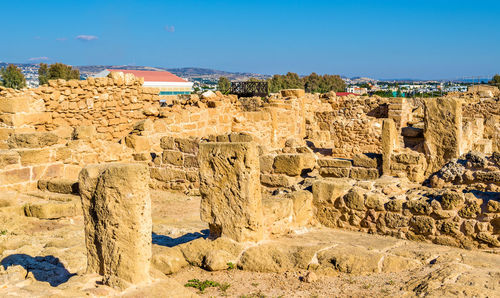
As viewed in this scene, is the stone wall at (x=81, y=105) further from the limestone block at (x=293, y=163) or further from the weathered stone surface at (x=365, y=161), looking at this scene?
the weathered stone surface at (x=365, y=161)

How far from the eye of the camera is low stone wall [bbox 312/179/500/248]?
4.79m

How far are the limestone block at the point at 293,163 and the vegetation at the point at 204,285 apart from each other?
3460 millimetres

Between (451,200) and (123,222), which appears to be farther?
(451,200)

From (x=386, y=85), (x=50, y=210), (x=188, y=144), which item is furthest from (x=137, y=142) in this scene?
(x=386, y=85)

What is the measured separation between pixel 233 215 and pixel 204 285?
89cm

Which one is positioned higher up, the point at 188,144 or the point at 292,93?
the point at 292,93

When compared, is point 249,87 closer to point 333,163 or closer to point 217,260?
point 333,163

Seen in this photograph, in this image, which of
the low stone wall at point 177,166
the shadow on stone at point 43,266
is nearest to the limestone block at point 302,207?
the shadow on stone at point 43,266

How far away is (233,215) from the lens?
477 cm

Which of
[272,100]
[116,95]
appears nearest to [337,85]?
[272,100]

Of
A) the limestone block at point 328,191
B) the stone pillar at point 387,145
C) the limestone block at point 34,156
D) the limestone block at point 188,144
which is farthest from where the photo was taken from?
the limestone block at point 188,144

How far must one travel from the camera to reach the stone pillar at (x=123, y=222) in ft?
11.3

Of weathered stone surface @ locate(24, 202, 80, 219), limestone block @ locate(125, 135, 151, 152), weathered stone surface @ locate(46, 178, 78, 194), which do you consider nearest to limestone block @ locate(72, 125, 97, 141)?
limestone block @ locate(125, 135, 151, 152)

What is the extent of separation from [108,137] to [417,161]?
7.68 metres
